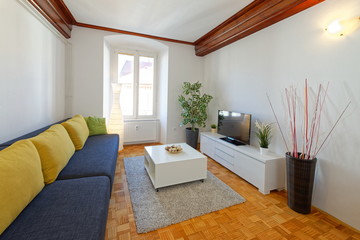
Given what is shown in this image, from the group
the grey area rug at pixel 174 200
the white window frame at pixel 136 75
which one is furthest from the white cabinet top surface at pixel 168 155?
the white window frame at pixel 136 75

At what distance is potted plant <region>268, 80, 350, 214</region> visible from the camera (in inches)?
71.3

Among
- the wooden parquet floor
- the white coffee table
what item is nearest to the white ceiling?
the white coffee table

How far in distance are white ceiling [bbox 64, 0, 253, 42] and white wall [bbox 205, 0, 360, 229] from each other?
798mm

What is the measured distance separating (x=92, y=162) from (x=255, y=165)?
2.08 meters

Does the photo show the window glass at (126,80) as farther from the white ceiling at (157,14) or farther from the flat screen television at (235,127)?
the flat screen television at (235,127)

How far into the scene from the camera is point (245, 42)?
10.0 feet

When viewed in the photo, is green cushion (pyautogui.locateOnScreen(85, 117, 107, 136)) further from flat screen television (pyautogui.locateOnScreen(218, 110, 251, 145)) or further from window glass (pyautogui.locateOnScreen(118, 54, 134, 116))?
flat screen television (pyautogui.locateOnScreen(218, 110, 251, 145))

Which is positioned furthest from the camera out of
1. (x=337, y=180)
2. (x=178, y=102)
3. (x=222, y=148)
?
(x=178, y=102)

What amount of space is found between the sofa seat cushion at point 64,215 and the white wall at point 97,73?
7.87 ft

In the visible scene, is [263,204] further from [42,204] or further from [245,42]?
[245,42]

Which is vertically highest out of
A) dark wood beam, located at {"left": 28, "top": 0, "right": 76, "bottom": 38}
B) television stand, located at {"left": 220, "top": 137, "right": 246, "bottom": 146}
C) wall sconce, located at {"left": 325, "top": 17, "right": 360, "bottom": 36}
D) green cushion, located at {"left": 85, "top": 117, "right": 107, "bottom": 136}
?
dark wood beam, located at {"left": 28, "top": 0, "right": 76, "bottom": 38}

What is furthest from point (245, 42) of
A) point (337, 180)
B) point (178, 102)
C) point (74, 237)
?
point (74, 237)

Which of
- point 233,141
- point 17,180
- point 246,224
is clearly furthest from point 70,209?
point 233,141

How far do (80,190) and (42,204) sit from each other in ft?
0.78
